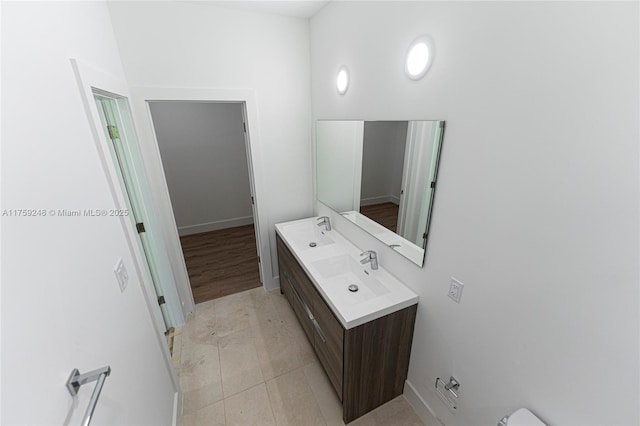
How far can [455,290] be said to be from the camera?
1334 mm

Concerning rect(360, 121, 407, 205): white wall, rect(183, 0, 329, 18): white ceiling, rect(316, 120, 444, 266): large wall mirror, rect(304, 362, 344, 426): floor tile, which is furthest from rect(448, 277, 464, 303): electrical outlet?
rect(183, 0, 329, 18): white ceiling

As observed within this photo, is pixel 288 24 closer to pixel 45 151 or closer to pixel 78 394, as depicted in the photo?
pixel 45 151

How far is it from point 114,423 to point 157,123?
12.5 ft

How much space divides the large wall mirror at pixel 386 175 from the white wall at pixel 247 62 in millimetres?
366

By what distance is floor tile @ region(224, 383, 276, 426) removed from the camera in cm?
170

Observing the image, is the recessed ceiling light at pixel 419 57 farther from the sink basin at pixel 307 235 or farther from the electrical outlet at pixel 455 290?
the sink basin at pixel 307 235

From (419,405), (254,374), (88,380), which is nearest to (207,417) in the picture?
(254,374)

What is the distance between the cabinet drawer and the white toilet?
0.80 m

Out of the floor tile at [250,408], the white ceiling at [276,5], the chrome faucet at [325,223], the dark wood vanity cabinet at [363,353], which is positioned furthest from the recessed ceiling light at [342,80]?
the floor tile at [250,408]

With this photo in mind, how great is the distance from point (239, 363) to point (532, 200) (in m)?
2.28

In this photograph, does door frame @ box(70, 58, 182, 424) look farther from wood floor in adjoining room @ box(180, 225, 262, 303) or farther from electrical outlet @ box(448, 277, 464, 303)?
electrical outlet @ box(448, 277, 464, 303)

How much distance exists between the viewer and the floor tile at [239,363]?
1.94m

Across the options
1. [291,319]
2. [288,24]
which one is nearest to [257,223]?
[291,319]

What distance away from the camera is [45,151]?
760 millimetres
